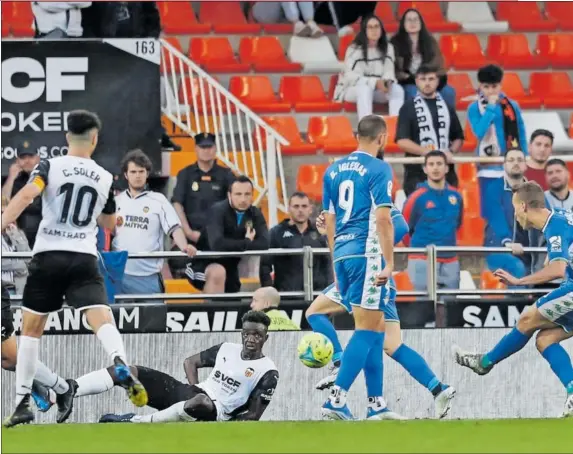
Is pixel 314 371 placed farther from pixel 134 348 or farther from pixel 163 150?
pixel 163 150

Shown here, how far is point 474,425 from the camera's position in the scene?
899 centimetres

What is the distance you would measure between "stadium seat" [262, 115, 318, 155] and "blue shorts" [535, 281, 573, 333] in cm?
594

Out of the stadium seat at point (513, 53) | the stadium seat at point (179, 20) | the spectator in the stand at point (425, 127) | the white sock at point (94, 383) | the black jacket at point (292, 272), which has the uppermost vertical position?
the stadium seat at point (179, 20)

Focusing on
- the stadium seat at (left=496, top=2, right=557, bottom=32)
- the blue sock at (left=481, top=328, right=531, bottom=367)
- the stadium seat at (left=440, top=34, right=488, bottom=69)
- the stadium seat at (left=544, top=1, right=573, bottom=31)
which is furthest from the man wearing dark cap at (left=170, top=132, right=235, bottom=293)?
the stadium seat at (left=544, top=1, right=573, bottom=31)

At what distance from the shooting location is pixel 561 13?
1884cm

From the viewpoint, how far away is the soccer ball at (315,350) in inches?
425

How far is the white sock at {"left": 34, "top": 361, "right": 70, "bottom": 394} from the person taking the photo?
31.9 ft

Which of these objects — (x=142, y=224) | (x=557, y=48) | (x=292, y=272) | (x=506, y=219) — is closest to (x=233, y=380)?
(x=292, y=272)

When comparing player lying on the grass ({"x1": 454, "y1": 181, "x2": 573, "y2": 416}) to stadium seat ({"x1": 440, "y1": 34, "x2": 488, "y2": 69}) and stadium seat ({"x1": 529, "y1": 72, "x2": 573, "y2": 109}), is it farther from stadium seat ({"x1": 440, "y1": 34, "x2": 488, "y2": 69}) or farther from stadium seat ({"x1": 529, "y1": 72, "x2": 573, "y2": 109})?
stadium seat ({"x1": 440, "y1": 34, "x2": 488, "y2": 69})

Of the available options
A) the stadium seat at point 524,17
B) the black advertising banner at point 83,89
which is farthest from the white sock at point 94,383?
the stadium seat at point 524,17

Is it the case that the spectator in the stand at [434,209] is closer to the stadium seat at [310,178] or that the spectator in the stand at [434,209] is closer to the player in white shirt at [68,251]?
the stadium seat at [310,178]

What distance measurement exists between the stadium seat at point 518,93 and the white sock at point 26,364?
909cm

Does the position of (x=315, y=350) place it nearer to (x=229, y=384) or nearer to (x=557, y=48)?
(x=229, y=384)

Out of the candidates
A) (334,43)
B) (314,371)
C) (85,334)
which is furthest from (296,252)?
(334,43)
